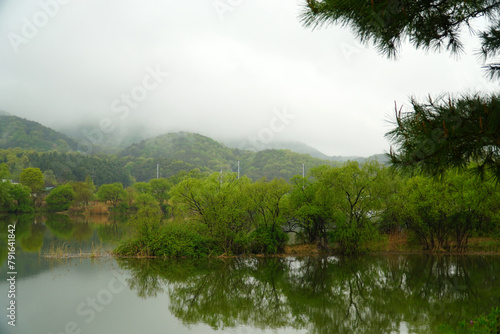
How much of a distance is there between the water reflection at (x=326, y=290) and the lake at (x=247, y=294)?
0.04m

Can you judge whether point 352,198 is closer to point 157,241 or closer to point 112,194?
point 157,241

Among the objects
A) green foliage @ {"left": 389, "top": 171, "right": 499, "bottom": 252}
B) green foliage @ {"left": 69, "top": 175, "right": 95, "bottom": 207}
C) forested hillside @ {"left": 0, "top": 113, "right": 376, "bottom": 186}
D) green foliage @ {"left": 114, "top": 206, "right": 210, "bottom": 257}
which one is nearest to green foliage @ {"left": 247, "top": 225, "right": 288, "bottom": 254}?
green foliage @ {"left": 114, "top": 206, "right": 210, "bottom": 257}

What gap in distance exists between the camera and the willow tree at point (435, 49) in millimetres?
4500

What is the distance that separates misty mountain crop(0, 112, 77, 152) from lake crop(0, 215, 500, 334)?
10694 cm

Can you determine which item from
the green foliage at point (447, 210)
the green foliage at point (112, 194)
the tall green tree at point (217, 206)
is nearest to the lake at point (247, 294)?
the tall green tree at point (217, 206)

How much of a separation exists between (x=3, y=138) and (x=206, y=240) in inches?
4470

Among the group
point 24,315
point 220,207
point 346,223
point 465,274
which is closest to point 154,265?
point 220,207

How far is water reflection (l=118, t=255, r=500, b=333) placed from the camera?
11117 millimetres

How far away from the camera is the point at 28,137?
117m

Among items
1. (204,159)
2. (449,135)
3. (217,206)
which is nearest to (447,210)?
(217,206)

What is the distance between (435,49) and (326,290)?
10.8m

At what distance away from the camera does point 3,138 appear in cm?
11044

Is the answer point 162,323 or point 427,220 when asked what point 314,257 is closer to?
point 427,220

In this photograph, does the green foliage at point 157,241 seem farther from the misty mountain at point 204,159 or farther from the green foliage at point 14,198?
the green foliage at point 14,198
